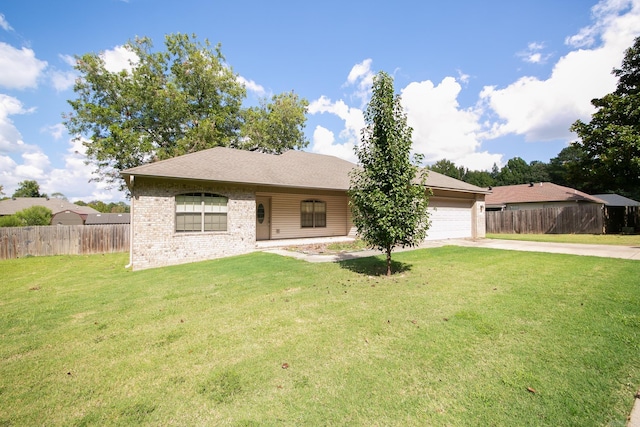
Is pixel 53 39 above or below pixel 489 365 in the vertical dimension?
above

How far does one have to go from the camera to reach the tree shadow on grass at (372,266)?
781cm

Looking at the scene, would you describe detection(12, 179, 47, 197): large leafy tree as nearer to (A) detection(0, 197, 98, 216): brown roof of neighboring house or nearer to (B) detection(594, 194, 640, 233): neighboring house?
(A) detection(0, 197, 98, 216): brown roof of neighboring house

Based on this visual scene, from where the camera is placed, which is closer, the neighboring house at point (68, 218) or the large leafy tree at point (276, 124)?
the large leafy tree at point (276, 124)

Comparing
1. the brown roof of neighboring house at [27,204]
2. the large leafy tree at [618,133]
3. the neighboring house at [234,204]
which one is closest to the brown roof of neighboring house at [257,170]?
the neighboring house at [234,204]

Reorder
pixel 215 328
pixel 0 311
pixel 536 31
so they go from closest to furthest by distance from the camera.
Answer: pixel 215 328 → pixel 0 311 → pixel 536 31

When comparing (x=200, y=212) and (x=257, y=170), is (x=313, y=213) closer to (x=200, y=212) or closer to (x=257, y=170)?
(x=257, y=170)

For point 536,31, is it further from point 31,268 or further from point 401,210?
point 31,268

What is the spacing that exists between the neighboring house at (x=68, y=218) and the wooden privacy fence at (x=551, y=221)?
55.3m

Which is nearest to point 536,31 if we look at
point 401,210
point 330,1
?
point 330,1

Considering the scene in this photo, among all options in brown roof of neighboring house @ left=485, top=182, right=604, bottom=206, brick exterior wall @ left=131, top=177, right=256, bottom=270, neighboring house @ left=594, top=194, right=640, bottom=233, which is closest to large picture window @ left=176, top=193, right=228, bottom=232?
brick exterior wall @ left=131, top=177, right=256, bottom=270

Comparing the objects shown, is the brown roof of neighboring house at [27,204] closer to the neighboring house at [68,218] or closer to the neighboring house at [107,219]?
the neighboring house at [68,218]

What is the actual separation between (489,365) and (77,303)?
7733 mm

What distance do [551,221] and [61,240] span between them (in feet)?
104

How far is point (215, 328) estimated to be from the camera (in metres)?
4.34
